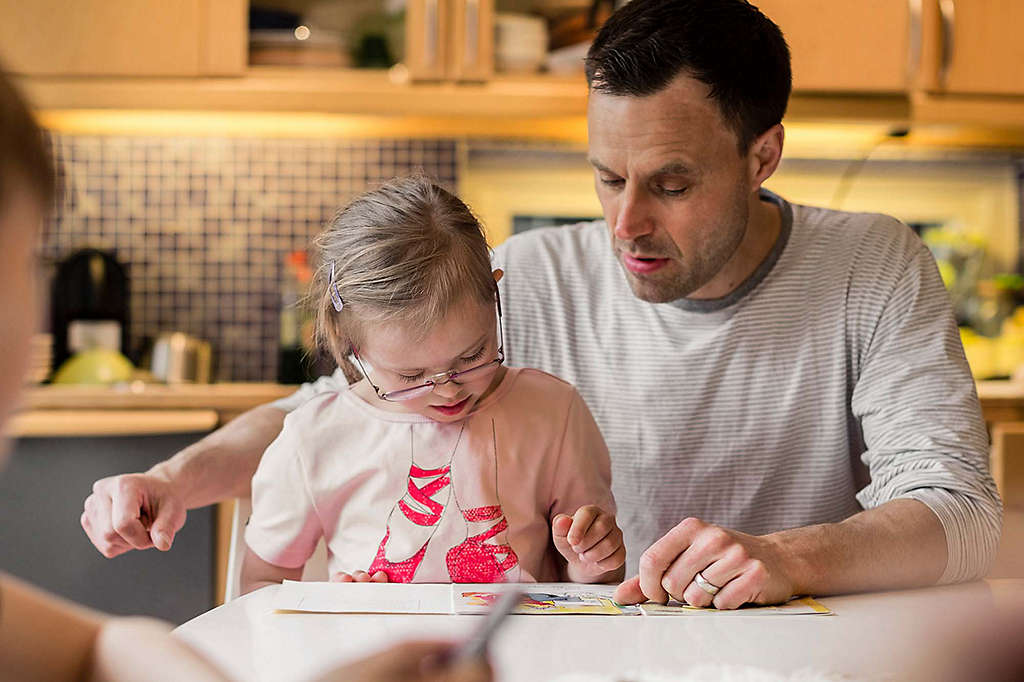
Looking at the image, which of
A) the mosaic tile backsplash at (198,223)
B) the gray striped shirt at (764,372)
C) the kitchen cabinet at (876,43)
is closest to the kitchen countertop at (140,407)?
the mosaic tile backsplash at (198,223)

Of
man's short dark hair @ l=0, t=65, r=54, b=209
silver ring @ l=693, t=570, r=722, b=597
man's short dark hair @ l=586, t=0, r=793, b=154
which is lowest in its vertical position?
silver ring @ l=693, t=570, r=722, b=597

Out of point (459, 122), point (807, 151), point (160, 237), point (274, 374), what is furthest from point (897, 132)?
point (160, 237)

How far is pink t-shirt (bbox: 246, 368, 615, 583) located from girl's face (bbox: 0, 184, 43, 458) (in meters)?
0.73

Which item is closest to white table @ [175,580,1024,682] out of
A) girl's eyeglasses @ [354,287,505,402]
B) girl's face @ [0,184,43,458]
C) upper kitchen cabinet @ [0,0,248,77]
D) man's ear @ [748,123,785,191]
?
girl's eyeglasses @ [354,287,505,402]

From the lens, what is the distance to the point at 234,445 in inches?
50.3

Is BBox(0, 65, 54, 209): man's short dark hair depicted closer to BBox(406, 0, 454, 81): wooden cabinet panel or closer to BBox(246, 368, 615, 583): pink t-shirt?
BBox(246, 368, 615, 583): pink t-shirt

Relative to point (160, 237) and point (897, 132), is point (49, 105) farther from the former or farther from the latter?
point (897, 132)

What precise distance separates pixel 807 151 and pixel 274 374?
1.52m

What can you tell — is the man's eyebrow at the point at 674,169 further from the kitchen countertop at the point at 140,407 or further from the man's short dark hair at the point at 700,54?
the kitchen countertop at the point at 140,407

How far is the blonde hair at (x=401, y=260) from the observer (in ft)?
3.62

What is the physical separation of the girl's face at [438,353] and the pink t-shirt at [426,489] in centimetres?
6

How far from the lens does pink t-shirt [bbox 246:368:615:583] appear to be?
116 centimetres

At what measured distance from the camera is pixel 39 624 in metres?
0.58

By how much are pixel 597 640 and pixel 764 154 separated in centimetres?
79
